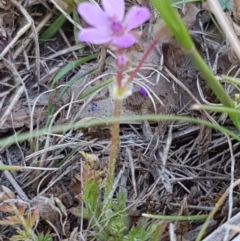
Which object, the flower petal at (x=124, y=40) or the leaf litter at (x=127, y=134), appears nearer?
the flower petal at (x=124, y=40)

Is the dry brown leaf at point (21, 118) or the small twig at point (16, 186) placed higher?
the dry brown leaf at point (21, 118)

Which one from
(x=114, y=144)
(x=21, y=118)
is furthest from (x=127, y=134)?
(x=114, y=144)

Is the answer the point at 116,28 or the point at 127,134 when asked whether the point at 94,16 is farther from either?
the point at 127,134

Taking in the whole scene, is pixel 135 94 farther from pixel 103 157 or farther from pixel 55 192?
pixel 55 192

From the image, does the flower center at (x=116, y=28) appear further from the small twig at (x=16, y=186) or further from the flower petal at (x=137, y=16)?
the small twig at (x=16, y=186)

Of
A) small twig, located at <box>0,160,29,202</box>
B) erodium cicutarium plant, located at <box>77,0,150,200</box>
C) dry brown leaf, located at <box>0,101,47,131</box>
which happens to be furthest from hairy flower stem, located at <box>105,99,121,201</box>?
dry brown leaf, located at <box>0,101,47,131</box>

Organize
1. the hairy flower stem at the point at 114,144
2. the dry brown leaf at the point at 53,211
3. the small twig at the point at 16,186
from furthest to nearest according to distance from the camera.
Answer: the small twig at the point at 16,186, the dry brown leaf at the point at 53,211, the hairy flower stem at the point at 114,144

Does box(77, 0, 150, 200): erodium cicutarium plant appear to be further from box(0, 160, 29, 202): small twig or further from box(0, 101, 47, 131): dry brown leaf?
box(0, 101, 47, 131): dry brown leaf

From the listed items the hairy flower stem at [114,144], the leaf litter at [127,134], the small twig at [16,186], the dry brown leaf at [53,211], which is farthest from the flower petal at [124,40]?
the small twig at [16,186]
